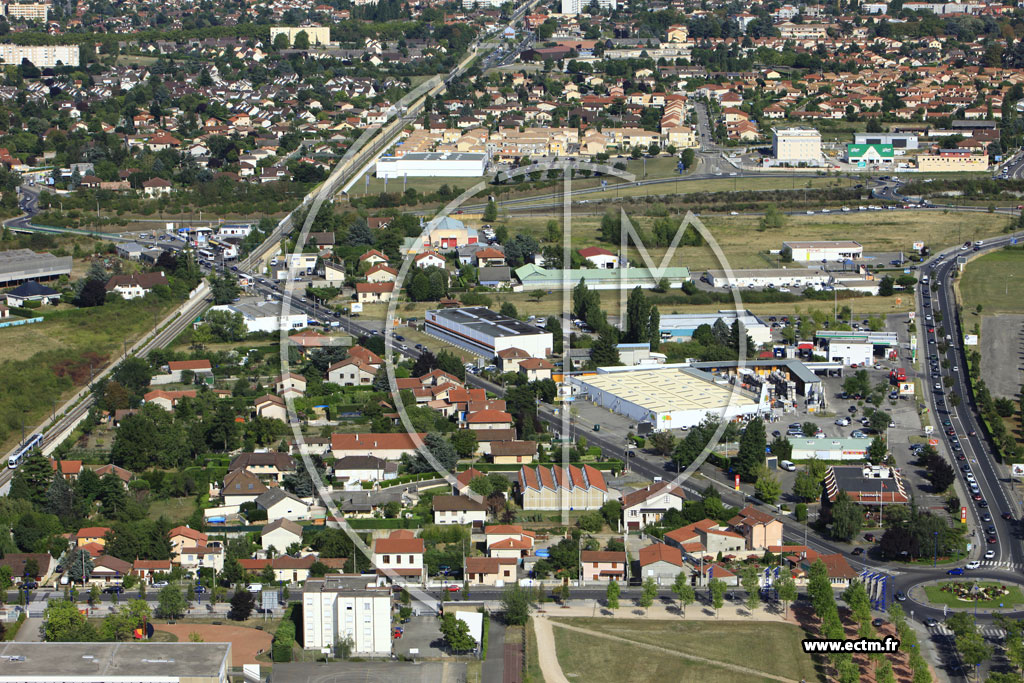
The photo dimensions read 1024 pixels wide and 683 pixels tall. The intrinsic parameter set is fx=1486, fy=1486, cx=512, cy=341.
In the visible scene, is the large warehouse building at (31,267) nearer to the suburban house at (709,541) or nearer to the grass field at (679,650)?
the suburban house at (709,541)

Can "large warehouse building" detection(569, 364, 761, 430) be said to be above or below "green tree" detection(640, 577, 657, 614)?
above

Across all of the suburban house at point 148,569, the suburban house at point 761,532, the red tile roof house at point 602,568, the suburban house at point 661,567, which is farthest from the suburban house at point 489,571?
the suburban house at point 148,569

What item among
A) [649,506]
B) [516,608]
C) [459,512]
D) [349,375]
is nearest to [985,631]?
[649,506]

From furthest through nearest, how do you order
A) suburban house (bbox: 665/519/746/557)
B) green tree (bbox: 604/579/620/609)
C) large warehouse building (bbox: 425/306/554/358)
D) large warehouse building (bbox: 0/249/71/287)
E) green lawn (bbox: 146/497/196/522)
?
large warehouse building (bbox: 0/249/71/287)
large warehouse building (bbox: 425/306/554/358)
green lawn (bbox: 146/497/196/522)
suburban house (bbox: 665/519/746/557)
green tree (bbox: 604/579/620/609)

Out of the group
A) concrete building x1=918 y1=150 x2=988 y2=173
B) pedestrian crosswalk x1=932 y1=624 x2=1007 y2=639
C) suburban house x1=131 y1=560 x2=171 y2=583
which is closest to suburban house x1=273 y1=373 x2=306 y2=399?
suburban house x1=131 y1=560 x2=171 y2=583

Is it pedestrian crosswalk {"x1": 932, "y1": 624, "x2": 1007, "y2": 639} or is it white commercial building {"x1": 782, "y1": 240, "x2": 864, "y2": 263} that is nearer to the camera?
pedestrian crosswalk {"x1": 932, "y1": 624, "x2": 1007, "y2": 639}

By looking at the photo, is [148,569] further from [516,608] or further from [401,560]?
[516,608]

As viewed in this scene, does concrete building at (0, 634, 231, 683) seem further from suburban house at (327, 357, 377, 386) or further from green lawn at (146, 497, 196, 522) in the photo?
suburban house at (327, 357, 377, 386)
